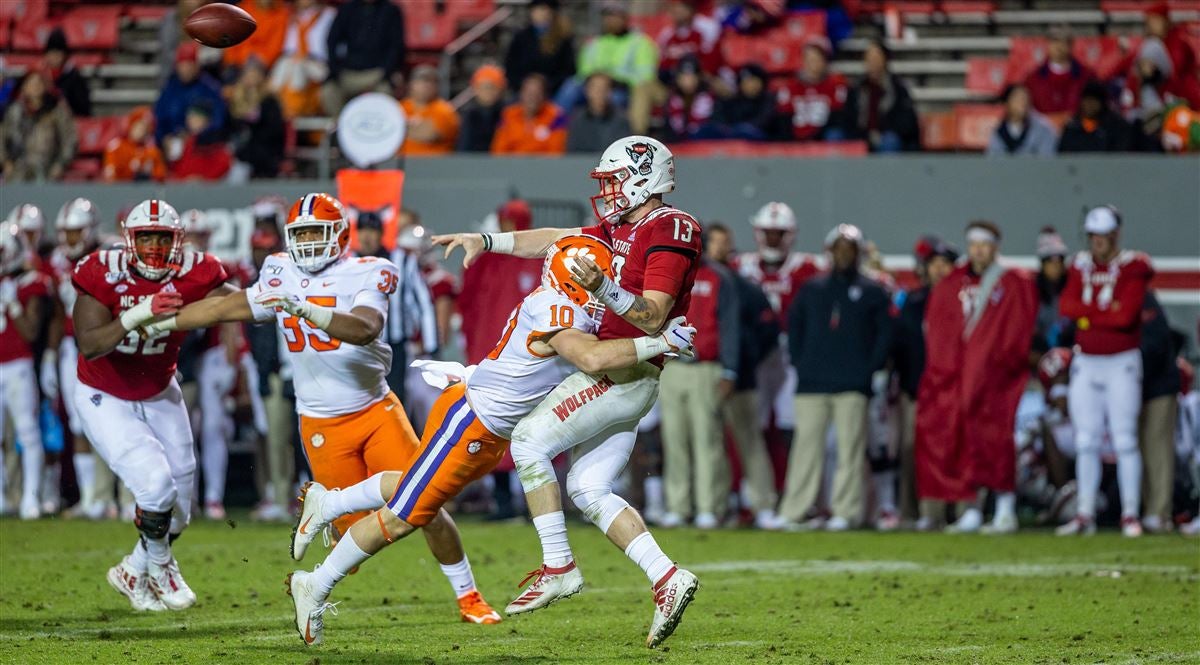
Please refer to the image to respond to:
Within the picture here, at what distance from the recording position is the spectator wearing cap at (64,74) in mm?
17062

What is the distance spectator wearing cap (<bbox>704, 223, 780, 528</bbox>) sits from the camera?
1230 centimetres

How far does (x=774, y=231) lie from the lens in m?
12.7

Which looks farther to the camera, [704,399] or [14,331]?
[14,331]

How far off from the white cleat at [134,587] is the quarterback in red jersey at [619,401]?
7.02ft

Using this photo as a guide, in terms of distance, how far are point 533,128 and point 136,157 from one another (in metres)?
3.77

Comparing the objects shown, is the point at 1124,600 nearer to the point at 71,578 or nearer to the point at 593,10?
the point at 71,578

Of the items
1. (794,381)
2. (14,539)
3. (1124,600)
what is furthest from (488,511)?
(1124,600)

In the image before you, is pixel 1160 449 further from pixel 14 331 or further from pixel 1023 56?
pixel 14 331

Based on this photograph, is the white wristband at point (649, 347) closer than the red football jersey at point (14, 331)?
Yes

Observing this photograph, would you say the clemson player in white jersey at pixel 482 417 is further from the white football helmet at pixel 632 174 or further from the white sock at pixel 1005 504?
the white sock at pixel 1005 504

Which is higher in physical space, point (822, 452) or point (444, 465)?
point (444, 465)

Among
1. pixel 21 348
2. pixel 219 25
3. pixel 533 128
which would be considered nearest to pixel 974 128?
pixel 533 128

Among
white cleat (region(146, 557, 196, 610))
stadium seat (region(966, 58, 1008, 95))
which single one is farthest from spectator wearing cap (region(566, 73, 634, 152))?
white cleat (region(146, 557, 196, 610))

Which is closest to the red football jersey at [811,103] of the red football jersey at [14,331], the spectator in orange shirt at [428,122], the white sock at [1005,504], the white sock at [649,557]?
the spectator in orange shirt at [428,122]
